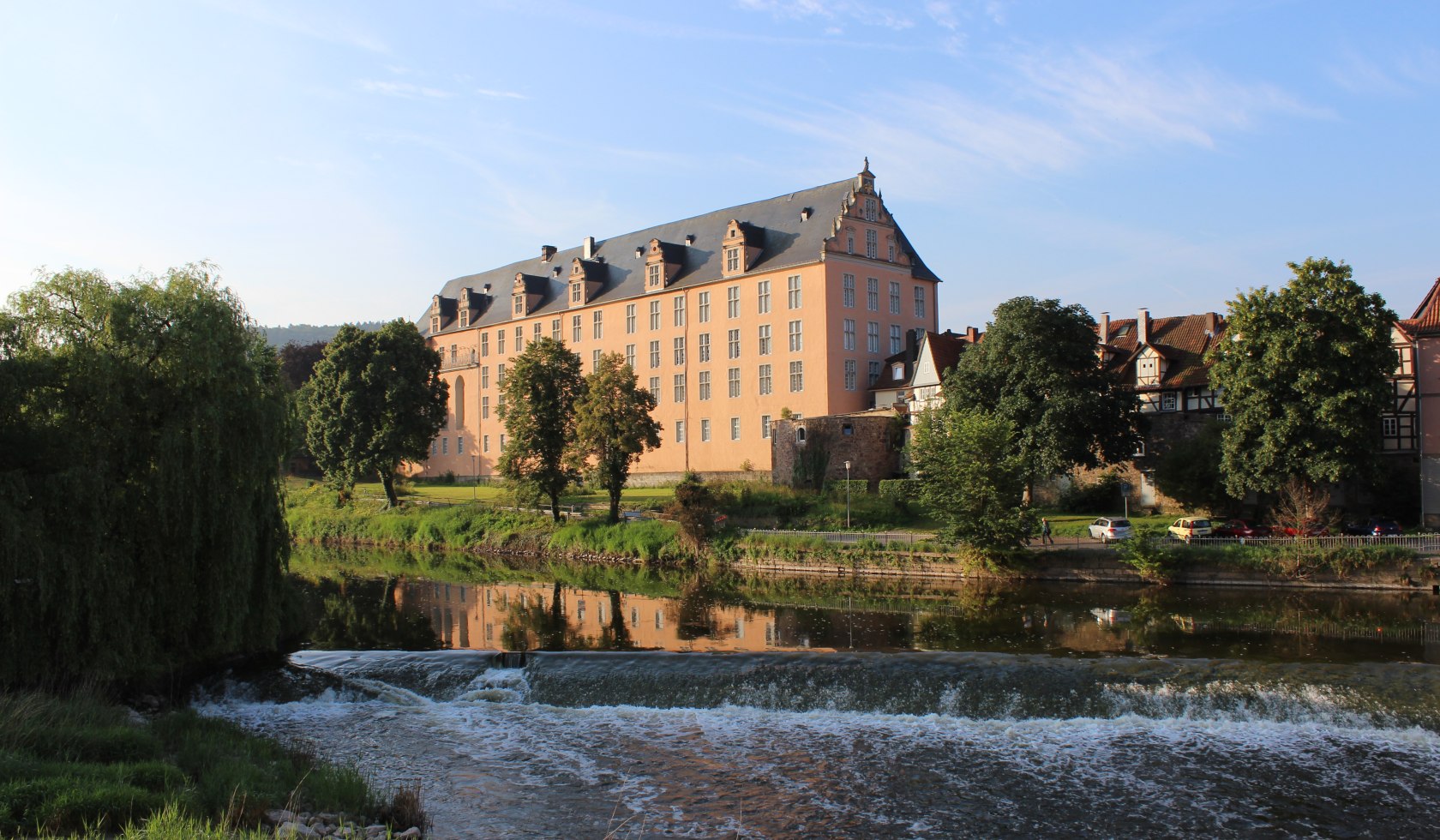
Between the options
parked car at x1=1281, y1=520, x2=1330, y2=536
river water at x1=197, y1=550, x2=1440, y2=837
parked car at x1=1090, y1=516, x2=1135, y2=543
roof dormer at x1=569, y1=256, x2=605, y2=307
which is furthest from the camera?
roof dormer at x1=569, y1=256, x2=605, y2=307

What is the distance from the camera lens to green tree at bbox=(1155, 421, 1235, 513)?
3931cm

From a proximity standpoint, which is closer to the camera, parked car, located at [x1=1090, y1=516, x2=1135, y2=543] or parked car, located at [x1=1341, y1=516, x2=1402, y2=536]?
parked car, located at [x1=1341, y1=516, x2=1402, y2=536]

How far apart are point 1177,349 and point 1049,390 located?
1089 cm

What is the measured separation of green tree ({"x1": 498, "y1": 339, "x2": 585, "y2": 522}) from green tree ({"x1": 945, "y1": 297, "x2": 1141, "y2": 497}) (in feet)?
56.7

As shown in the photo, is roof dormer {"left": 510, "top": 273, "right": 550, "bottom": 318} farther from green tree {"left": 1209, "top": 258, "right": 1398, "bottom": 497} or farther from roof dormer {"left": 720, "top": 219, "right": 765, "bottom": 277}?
green tree {"left": 1209, "top": 258, "right": 1398, "bottom": 497}

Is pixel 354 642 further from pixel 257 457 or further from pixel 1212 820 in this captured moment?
pixel 1212 820

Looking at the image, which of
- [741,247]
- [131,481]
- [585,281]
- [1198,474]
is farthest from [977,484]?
[585,281]

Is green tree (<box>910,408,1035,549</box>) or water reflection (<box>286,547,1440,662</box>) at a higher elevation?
green tree (<box>910,408,1035,549</box>)

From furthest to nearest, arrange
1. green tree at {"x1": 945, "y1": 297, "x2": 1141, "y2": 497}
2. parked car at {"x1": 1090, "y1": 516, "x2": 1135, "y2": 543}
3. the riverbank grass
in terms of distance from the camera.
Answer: green tree at {"x1": 945, "y1": 297, "x2": 1141, "y2": 497} → parked car at {"x1": 1090, "y1": 516, "x2": 1135, "y2": 543} → the riverbank grass

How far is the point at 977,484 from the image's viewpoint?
113ft

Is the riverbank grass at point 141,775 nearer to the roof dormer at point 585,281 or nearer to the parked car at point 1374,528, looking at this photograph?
the parked car at point 1374,528

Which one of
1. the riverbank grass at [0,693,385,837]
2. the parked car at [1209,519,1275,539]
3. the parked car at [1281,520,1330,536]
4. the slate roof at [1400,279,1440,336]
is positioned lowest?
the riverbank grass at [0,693,385,837]

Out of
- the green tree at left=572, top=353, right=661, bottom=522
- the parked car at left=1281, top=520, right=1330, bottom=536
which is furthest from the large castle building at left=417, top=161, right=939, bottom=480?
the parked car at left=1281, top=520, right=1330, bottom=536

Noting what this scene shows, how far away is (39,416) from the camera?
52.5 feet
